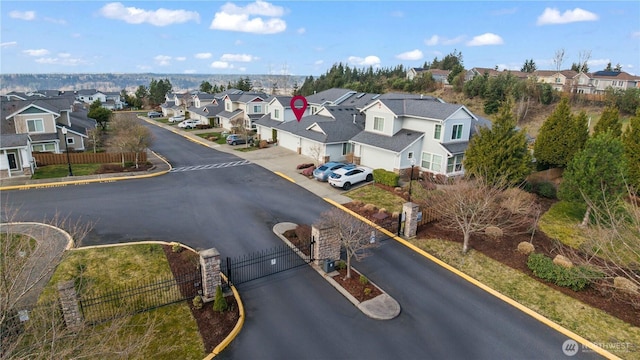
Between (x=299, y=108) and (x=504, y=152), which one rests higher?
(x=299, y=108)

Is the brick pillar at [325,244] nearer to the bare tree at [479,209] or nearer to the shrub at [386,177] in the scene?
the bare tree at [479,209]

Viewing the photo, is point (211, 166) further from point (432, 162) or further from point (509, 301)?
point (509, 301)

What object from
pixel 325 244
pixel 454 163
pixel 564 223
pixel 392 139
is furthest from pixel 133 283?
pixel 454 163

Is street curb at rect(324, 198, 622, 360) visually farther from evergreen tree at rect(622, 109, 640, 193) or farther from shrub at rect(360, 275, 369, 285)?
evergreen tree at rect(622, 109, 640, 193)

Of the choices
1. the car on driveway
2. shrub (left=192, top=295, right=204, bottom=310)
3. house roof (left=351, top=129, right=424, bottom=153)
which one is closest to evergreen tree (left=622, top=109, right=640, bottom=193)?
house roof (left=351, top=129, right=424, bottom=153)

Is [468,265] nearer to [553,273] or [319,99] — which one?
[553,273]
